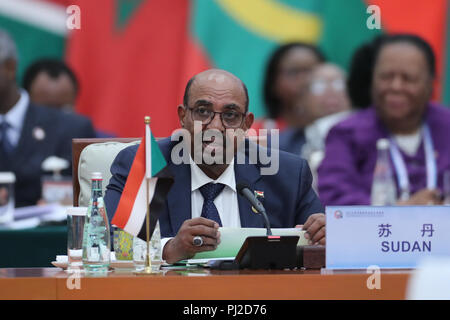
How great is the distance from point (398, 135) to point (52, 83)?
3259 mm

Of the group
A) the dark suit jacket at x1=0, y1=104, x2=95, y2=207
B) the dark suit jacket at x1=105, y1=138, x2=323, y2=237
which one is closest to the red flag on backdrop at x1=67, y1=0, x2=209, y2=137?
the dark suit jacket at x1=0, y1=104, x2=95, y2=207

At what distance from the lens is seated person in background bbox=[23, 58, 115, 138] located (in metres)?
7.44

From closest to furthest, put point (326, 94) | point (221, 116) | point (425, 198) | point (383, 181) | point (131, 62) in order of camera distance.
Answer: point (221, 116) → point (425, 198) → point (383, 181) → point (326, 94) → point (131, 62)

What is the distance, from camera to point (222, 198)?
3514mm

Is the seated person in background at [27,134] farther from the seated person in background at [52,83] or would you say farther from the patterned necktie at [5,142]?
the seated person in background at [52,83]

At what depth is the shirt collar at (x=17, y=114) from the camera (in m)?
6.04

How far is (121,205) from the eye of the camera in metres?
2.85

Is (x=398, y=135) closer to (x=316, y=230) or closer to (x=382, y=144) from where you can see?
(x=382, y=144)

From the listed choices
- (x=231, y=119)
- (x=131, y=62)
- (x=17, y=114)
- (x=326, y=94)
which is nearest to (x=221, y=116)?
(x=231, y=119)

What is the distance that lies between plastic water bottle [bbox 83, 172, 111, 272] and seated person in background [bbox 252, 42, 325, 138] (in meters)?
4.40

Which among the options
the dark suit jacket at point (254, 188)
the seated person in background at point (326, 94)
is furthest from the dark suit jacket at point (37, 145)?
the dark suit jacket at point (254, 188)

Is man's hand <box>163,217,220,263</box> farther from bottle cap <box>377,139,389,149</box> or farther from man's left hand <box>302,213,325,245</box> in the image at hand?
bottle cap <box>377,139,389,149</box>

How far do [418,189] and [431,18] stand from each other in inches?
103
